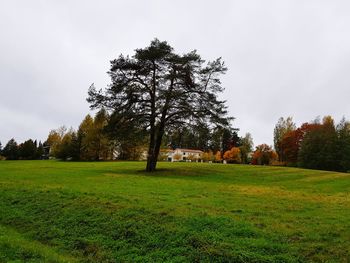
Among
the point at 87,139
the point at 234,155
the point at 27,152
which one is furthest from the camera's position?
the point at 234,155

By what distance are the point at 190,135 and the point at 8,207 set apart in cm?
2263

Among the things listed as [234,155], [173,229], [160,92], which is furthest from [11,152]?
[173,229]

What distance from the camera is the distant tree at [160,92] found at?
37.7 metres

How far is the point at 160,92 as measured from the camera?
38156 millimetres

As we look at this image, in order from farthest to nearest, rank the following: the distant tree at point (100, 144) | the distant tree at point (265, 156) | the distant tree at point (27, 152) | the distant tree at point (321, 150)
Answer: the distant tree at point (27, 152)
the distant tree at point (265, 156)
the distant tree at point (100, 144)
the distant tree at point (321, 150)

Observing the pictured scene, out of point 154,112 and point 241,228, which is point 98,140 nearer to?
point 154,112

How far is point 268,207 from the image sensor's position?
16.1 meters

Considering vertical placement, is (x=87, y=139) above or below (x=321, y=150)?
above

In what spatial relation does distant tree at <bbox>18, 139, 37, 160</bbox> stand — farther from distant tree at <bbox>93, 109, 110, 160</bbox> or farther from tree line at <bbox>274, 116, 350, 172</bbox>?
tree line at <bbox>274, 116, 350, 172</bbox>

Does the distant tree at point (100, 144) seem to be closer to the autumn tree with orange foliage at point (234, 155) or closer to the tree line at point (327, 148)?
the autumn tree with orange foliage at point (234, 155)

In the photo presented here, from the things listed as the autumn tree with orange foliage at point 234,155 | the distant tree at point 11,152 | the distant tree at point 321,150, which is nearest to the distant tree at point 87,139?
the distant tree at point 11,152

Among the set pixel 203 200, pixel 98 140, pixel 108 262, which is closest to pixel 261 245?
pixel 108 262

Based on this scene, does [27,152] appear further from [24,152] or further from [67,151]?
[67,151]

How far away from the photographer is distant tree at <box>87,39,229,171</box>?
37.7 metres
